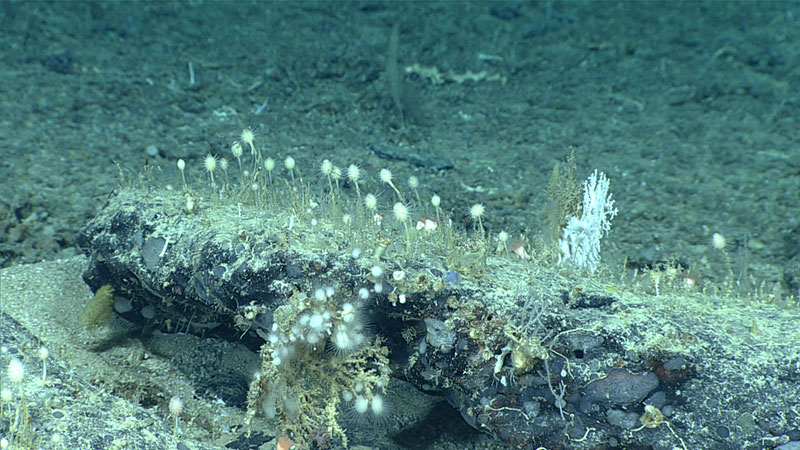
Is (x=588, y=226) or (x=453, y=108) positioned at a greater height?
(x=588, y=226)

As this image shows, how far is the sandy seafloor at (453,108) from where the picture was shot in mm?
6281

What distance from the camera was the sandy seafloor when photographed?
20.6 ft

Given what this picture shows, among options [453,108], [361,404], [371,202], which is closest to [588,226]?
[371,202]

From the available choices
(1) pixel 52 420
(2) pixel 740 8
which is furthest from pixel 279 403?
(2) pixel 740 8

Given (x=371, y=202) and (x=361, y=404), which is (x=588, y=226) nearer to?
(x=371, y=202)

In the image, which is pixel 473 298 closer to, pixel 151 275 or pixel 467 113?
pixel 151 275

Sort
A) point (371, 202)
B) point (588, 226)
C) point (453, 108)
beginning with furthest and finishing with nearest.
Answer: point (453, 108) → point (588, 226) → point (371, 202)

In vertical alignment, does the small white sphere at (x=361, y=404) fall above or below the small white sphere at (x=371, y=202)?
below

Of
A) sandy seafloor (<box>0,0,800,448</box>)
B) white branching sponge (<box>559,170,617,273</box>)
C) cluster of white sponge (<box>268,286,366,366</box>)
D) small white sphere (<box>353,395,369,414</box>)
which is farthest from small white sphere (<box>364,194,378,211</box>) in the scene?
sandy seafloor (<box>0,0,800,448</box>)

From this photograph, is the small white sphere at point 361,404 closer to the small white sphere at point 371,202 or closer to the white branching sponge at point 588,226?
the small white sphere at point 371,202

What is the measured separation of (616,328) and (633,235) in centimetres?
339

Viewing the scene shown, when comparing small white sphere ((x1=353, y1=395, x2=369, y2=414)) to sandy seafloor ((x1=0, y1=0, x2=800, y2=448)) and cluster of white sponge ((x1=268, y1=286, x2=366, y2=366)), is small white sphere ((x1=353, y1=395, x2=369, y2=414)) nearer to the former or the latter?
cluster of white sponge ((x1=268, y1=286, x2=366, y2=366))

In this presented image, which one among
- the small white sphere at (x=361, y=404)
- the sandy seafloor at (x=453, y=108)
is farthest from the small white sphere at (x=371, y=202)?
the sandy seafloor at (x=453, y=108)

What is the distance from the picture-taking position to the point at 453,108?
29.2ft
